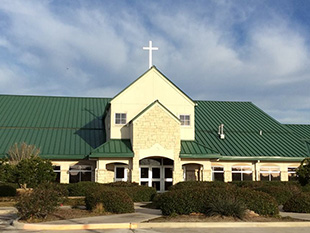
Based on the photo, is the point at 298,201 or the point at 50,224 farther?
the point at 298,201

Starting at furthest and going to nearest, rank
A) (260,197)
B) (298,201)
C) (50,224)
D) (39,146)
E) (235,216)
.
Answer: (39,146), (298,201), (260,197), (235,216), (50,224)

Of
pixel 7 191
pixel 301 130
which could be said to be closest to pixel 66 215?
pixel 7 191

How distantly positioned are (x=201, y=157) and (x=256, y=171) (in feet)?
19.2

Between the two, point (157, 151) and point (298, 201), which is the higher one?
point (157, 151)

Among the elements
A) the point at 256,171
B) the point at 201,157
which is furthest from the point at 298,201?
the point at 256,171

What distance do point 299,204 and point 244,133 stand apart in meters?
16.8

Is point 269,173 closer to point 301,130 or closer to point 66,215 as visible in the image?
point 301,130

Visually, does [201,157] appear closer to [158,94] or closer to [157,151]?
[157,151]

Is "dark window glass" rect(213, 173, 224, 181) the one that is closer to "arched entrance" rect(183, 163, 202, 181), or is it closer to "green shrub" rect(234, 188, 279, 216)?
"arched entrance" rect(183, 163, 202, 181)

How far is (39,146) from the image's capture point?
29.7 m

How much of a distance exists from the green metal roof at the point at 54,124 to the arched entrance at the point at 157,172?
440 cm

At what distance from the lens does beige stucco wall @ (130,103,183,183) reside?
2730cm

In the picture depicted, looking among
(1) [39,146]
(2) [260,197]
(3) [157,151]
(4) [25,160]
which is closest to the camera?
(2) [260,197]

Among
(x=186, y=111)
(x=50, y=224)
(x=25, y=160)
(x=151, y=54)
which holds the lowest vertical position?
(x=50, y=224)
